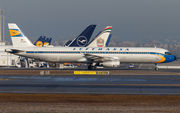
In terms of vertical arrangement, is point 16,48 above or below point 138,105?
above

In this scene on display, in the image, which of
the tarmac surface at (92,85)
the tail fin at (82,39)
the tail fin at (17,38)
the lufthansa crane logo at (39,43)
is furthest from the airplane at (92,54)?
the lufthansa crane logo at (39,43)

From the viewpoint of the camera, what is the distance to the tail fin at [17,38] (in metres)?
47.7

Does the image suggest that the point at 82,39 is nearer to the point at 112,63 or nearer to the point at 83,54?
the point at 83,54

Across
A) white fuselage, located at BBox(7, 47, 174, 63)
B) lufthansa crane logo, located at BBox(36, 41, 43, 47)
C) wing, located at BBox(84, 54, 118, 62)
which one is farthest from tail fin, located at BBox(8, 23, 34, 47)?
lufthansa crane logo, located at BBox(36, 41, 43, 47)

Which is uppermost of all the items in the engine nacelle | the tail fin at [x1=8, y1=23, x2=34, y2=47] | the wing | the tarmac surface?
the tail fin at [x1=8, y1=23, x2=34, y2=47]

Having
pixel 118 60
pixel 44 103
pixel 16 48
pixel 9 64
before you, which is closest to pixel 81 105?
pixel 44 103

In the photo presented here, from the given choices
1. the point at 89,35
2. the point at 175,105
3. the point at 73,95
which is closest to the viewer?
the point at 175,105

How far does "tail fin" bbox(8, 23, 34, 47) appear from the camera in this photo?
47.7 m

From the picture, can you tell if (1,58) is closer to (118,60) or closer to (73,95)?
(118,60)

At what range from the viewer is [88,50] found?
152 ft

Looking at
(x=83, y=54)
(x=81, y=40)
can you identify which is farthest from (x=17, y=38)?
(x=81, y=40)

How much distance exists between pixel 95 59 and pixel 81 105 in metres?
31.0

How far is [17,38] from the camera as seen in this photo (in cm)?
4800

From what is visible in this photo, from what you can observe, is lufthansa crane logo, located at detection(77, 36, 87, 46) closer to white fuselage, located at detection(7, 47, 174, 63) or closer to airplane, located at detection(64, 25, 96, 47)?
airplane, located at detection(64, 25, 96, 47)
